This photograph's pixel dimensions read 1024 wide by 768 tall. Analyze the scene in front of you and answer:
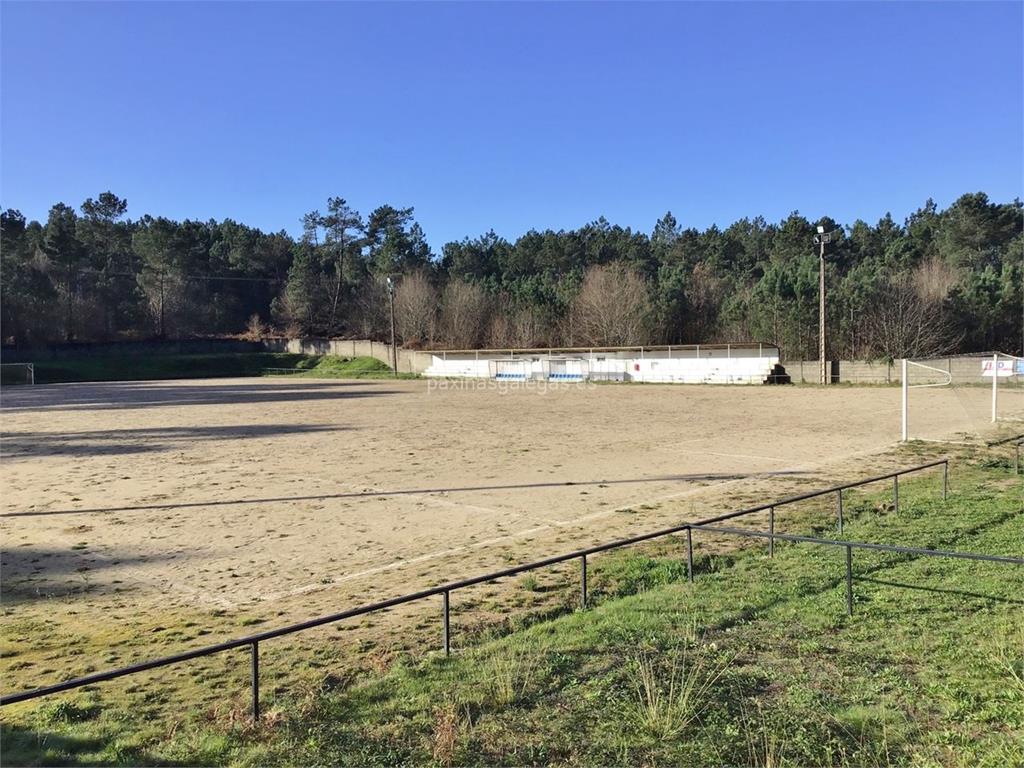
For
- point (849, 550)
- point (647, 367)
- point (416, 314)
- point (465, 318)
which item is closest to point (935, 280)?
point (647, 367)

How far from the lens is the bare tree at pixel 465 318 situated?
82.1 meters

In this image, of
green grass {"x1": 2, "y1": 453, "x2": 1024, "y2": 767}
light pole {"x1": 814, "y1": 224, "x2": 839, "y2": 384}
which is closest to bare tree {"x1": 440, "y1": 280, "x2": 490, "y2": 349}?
light pole {"x1": 814, "y1": 224, "x2": 839, "y2": 384}

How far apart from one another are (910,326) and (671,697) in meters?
58.2

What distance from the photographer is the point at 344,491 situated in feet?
46.4

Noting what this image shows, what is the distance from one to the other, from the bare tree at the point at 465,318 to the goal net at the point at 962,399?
4875 centimetres

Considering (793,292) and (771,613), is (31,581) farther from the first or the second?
(793,292)

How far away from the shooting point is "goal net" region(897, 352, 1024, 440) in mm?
22219

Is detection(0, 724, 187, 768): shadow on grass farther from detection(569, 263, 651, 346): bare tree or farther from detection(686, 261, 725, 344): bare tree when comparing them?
detection(686, 261, 725, 344): bare tree

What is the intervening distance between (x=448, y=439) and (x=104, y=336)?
80690 millimetres

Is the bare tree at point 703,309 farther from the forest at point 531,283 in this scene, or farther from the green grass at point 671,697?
the green grass at point 671,697

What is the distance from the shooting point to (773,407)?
32.4 meters

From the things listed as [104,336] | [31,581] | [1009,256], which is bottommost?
[31,581]

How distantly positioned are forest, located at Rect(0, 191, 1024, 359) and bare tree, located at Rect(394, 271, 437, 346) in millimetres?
179

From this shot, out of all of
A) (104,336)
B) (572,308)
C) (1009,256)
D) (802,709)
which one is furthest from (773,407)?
(104,336)
